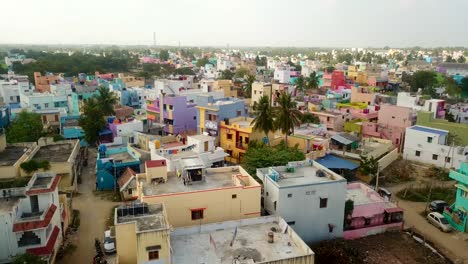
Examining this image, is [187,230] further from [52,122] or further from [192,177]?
[52,122]

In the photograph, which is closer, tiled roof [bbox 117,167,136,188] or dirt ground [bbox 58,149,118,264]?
dirt ground [bbox 58,149,118,264]

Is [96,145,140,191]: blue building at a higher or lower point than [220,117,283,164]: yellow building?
lower

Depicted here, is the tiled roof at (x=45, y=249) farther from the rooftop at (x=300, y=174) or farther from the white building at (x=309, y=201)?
the rooftop at (x=300, y=174)

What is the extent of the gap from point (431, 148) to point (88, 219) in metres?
31.1

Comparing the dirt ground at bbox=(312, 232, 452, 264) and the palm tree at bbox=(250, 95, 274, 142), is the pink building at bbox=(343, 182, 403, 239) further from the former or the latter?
the palm tree at bbox=(250, 95, 274, 142)

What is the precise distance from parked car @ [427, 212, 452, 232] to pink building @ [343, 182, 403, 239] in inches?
111

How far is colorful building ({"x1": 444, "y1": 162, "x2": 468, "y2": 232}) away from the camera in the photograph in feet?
81.0

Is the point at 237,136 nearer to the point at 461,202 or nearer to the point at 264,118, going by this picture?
the point at 264,118

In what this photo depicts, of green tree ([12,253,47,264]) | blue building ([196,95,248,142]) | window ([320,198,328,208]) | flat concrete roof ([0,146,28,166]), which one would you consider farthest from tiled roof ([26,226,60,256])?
blue building ([196,95,248,142])

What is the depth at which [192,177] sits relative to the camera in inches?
853

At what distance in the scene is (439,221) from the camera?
26.0 m

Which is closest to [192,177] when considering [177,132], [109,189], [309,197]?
[309,197]

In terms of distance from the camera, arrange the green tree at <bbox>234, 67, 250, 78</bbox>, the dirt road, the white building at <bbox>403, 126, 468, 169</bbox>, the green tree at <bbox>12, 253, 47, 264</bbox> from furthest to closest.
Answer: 1. the green tree at <bbox>234, 67, 250, 78</bbox>
2. the white building at <bbox>403, 126, 468, 169</bbox>
3. the dirt road
4. the green tree at <bbox>12, 253, 47, 264</bbox>

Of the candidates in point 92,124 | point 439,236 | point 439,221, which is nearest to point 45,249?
point 92,124
